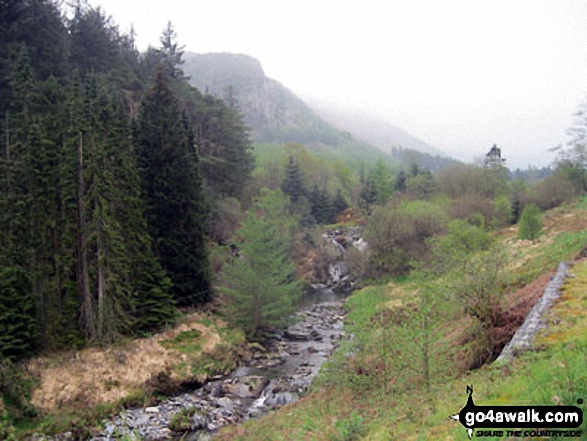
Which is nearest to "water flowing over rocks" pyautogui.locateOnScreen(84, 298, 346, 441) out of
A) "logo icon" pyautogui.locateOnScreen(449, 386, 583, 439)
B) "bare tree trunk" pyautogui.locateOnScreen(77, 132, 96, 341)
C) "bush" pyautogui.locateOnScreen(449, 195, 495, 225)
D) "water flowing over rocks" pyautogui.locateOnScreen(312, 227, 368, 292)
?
"bare tree trunk" pyautogui.locateOnScreen(77, 132, 96, 341)

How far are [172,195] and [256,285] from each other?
8852 millimetres

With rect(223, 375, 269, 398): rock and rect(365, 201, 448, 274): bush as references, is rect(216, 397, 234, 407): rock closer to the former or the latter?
rect(223, 375, 269, 398): rock

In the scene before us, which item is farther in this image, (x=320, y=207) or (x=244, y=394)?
(x=320, y=207)

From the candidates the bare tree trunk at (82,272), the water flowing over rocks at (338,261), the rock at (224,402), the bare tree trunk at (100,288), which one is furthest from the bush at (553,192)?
the bare tree trunk at (82,272)

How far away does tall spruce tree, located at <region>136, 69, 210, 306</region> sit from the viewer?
29.6m

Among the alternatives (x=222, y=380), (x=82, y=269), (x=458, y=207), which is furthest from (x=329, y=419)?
(x=458, y=207)

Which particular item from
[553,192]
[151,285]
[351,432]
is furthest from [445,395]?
[553,192]

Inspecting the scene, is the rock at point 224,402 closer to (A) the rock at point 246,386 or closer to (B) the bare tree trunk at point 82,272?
(A) the rock at point 246,386

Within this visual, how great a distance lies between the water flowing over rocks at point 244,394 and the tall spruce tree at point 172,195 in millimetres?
7167

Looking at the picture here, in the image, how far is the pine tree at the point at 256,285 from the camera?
29.5 meters

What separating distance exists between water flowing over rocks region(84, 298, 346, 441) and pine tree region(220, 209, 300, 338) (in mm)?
2025

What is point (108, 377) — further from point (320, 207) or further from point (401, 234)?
point (320, 207)

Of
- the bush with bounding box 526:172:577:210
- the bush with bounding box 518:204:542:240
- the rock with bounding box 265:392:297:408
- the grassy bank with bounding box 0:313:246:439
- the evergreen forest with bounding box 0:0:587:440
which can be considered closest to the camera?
the evergreen forest with bounding box 0:0:587:440

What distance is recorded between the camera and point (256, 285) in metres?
29.5
